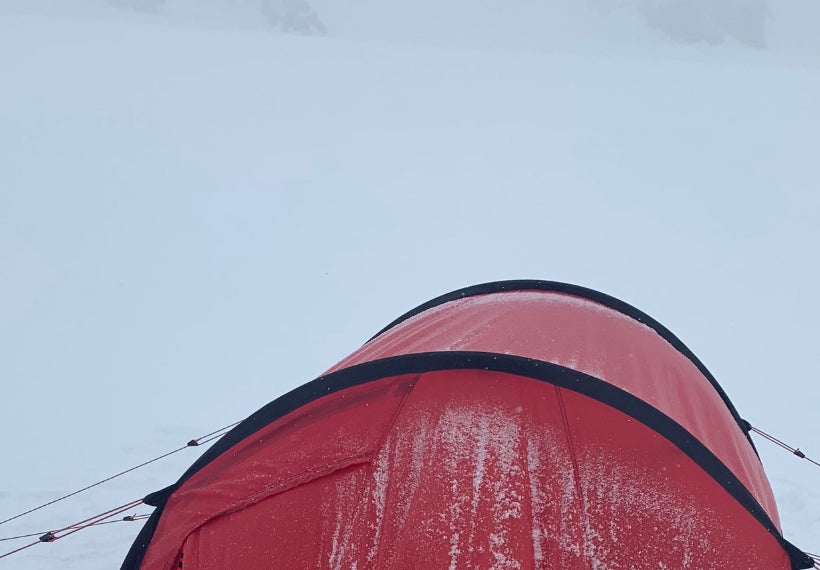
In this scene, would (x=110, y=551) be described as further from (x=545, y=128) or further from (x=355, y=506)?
(x=545, y=128)

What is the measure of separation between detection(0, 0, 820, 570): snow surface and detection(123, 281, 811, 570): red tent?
200 cm

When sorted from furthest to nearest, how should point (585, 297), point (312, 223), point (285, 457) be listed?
point (312, 223) < point (585, 297) < point (285, 457)

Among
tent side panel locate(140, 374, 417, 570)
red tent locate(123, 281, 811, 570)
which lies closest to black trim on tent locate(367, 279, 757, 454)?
red tent locate(123, 281, 811, 570)

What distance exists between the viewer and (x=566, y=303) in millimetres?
2400

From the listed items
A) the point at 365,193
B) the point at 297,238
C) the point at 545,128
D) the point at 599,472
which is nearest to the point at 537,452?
the point at 599,472

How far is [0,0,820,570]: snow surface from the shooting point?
4.83m

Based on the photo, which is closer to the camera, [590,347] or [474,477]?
[474,477]

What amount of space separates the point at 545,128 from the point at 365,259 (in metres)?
7.75

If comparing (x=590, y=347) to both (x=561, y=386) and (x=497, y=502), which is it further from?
(x=497, y=502)

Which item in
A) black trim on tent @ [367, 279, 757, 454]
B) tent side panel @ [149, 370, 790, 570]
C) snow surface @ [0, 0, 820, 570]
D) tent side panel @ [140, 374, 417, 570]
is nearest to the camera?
tent side panel @ [149, 370, 790, 570]

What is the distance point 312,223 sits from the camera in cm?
933

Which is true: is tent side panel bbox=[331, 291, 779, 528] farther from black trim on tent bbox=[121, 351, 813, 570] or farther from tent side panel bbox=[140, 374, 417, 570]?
tent side panel bbox=[140, 374, 417, 570]

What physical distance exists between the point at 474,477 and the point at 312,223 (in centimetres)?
792

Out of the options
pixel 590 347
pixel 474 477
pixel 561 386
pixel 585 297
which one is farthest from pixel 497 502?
pixel 585 297
